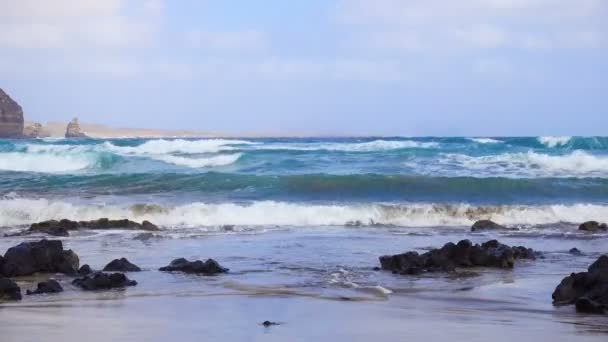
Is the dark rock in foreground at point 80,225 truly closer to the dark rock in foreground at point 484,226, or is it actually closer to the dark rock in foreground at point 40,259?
the dark rock in foreground at point 40,259

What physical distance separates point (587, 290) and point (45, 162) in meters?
28.7

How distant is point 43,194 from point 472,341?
1826 cm

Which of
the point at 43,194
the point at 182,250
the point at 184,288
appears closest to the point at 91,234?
the point at 182,250

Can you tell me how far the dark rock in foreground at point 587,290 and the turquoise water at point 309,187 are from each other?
34.4 ft

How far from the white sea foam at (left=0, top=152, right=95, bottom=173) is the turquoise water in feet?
0.18

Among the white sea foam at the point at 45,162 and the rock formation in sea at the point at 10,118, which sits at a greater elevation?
the rock formation in sea at the point at 10,118

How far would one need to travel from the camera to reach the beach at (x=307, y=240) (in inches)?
245

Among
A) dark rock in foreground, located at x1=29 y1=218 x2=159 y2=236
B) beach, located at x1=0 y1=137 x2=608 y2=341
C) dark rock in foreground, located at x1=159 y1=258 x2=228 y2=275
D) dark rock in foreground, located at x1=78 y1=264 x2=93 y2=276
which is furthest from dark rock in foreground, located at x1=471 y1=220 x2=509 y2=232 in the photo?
dark rock in foreground, located at x1=78 y1=264 x2=93 y2=276

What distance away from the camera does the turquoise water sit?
18797 millimetres

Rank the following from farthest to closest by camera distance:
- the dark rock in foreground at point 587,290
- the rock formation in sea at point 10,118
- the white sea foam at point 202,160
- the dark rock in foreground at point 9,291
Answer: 1. the rock formation in sea at point 10,118
2. the white sea foam at point 202,160
3. the dark rock in foreground at point 9,291
4. the dark rock in foreground at point 587,290

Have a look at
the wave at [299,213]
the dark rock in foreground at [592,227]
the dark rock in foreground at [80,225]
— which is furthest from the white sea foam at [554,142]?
the dark rock in foreground at [80,225]

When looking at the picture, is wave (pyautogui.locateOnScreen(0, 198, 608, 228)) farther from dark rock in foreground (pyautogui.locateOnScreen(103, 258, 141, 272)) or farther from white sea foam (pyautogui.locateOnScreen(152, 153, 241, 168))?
white sea foam (pyautogui.locateOnScreen(152, 153, 241, 168))

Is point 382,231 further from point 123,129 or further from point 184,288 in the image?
point 123,129

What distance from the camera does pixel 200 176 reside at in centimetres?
2486
